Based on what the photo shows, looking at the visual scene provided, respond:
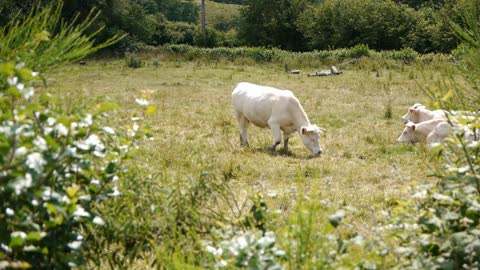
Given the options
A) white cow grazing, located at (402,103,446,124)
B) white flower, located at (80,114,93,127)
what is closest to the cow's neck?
white cow grazing, located at (402,103,446,124)

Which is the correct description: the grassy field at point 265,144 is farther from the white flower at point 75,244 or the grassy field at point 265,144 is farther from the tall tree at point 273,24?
the tall tree at point 273,24

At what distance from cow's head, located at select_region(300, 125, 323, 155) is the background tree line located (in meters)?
25.0

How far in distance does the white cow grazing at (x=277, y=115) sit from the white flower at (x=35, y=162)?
7845 mm

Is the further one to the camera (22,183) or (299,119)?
(299,119)

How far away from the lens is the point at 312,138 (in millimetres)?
10078

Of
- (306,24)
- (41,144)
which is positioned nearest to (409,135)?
(41,144)

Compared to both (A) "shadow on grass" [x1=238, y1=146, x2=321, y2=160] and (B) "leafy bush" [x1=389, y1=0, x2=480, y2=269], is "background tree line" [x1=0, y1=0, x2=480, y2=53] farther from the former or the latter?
(B) "leafy bush" [x1=389, y1=0, x2=480, y2=269]

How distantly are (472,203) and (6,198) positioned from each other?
226cm

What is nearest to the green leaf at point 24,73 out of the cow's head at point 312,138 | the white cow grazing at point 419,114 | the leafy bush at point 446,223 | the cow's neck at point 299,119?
the leafy bush at point 446,223

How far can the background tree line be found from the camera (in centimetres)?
4044

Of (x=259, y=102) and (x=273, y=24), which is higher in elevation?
(x=259, y=102)

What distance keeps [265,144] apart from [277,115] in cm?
76

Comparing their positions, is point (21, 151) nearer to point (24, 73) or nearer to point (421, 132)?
point (24, 73)

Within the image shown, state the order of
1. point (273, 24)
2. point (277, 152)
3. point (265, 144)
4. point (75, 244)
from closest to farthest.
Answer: point (75, 244) → point (277, 152) → point (265, 144) → point (273, 24)
